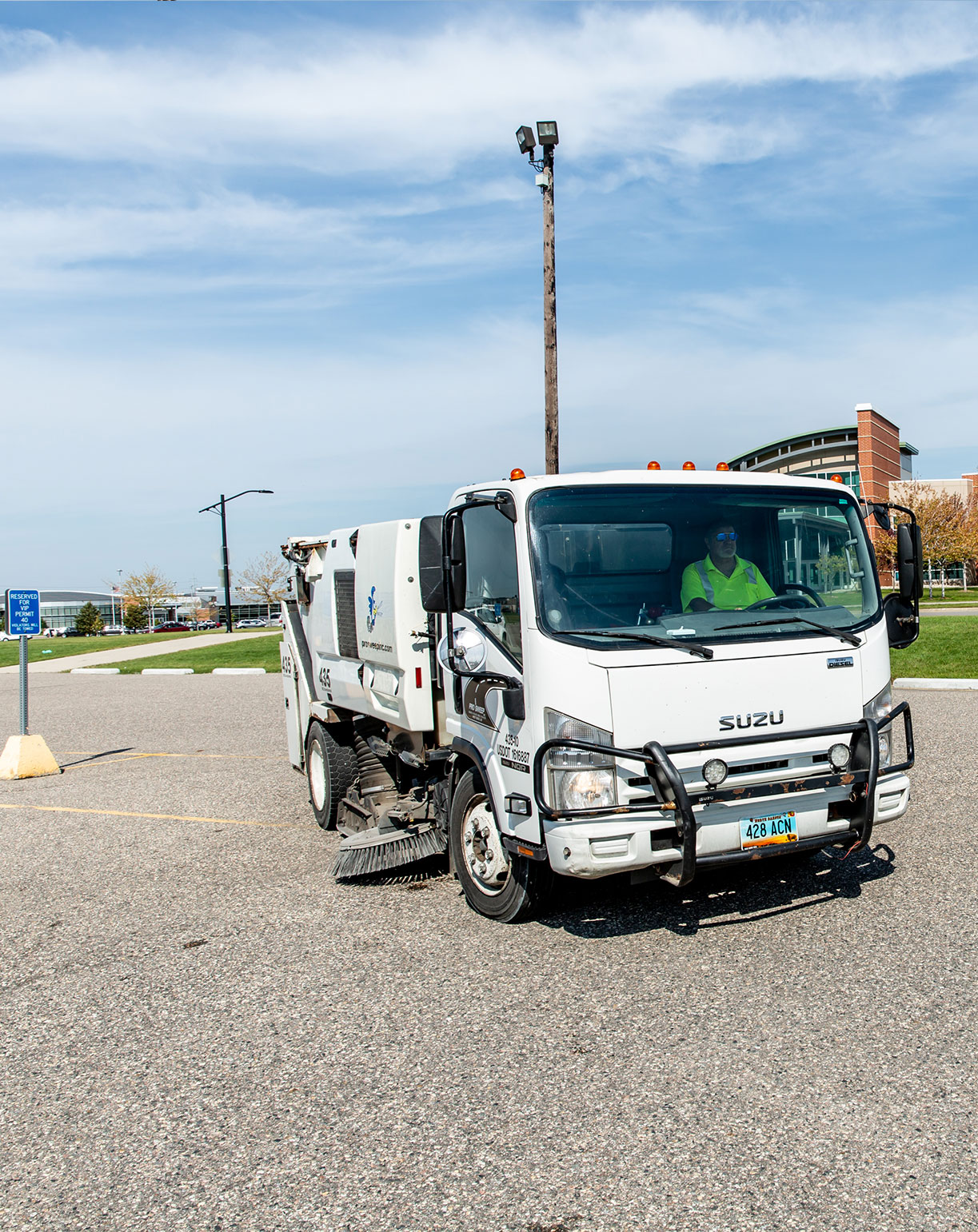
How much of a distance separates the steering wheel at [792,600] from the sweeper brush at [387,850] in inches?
90.2

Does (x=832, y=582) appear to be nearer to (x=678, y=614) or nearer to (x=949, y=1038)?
(x=678, y=614)

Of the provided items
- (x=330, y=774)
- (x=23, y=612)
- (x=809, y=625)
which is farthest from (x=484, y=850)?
(x=23, y=612)

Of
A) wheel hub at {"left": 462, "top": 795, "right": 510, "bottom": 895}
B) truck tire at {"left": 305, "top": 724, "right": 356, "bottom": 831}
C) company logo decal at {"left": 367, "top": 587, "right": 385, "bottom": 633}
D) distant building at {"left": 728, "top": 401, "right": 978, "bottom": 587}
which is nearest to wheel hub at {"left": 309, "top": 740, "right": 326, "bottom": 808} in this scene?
truck tire at {"left": 305, "top": 724, "right": 356, "bottom": 831}

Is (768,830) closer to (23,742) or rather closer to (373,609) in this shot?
(373,609)

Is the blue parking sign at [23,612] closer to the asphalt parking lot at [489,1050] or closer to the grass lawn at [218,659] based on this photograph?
the asphalt parking lot at [489,1050]

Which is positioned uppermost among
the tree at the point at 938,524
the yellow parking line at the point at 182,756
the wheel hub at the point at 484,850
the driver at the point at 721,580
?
the tree at the point at 938,524

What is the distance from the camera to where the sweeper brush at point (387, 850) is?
19.5 feet

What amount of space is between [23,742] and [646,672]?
8.80m

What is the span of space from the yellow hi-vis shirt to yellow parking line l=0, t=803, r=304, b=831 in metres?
4.23

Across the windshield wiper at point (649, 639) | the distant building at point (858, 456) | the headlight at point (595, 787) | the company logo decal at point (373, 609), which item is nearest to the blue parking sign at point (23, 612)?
the company logo decal at point (373, 609)

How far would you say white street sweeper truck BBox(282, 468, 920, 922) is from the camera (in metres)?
4.35

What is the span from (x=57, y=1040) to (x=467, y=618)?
8.58 feet

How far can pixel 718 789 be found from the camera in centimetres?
445

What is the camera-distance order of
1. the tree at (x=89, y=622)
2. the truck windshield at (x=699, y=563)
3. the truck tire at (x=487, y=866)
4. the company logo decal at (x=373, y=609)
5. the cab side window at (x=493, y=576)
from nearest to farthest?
the truck windshield at (x=699, y=563)
the cab side window at (x=493, y=576)
the truck tire at (x=487, y=866)
the company logo decal at (x=373, y=609)
the tree at (x=89, y=622)
